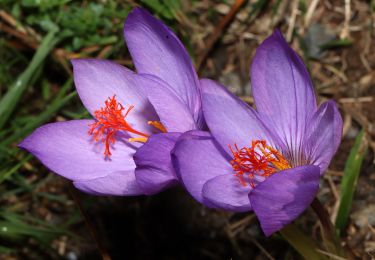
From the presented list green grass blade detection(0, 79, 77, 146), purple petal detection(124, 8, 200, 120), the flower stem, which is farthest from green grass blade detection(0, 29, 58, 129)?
the flower stem

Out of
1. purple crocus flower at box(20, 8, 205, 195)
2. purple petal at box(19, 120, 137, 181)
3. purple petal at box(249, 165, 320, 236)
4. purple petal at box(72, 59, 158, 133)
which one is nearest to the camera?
purple petal at box(249, 165, 320, 236)

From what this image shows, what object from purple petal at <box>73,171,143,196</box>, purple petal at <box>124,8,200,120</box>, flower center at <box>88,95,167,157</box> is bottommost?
purple petal at <box>73,171,143,196</box>

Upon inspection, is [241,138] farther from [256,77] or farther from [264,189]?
[264,189]

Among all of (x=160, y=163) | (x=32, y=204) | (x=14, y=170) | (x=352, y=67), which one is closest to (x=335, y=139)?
(x=160, y=163)

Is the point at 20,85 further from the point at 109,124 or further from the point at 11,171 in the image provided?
the point at 109,124

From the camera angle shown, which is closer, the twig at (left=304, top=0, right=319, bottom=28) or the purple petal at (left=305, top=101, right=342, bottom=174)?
the purple petal at (left=305, top=101, right=342, bottom=174)

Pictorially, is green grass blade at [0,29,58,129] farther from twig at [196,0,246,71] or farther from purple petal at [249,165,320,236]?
purple petal at [249,165,320,236]
